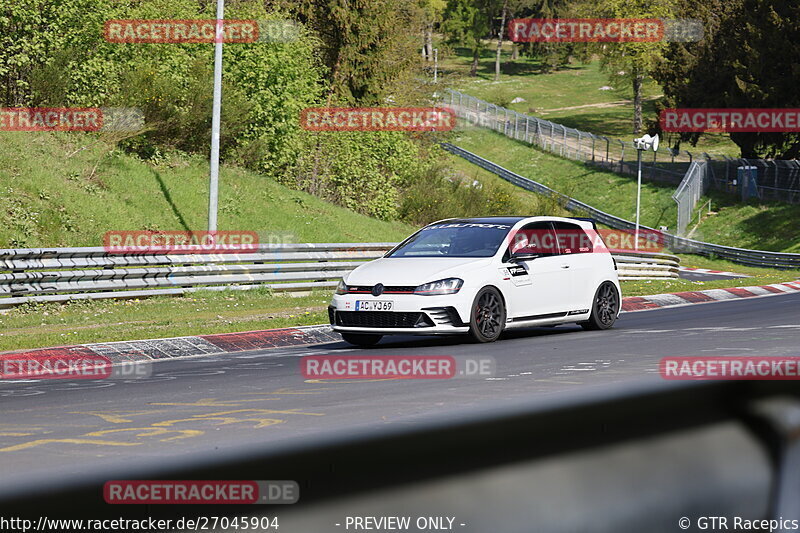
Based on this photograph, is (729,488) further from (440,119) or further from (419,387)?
(440,119)

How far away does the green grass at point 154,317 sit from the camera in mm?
14172

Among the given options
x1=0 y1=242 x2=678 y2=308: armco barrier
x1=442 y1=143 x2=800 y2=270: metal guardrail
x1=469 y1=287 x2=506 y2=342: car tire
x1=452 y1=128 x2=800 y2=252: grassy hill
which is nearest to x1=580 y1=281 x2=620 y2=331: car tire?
x1=469 y1=287 x2=506 y2=342: car tire

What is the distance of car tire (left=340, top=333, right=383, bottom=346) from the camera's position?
13.5 meters

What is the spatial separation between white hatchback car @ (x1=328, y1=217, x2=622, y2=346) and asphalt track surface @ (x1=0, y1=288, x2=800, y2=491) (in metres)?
0.32

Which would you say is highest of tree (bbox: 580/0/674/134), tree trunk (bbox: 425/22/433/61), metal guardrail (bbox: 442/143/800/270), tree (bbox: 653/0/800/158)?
tree trunk (bbox: 425/22/433/61)

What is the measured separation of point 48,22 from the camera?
94.9ft

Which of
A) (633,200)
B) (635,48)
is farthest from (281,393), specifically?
(635,48)

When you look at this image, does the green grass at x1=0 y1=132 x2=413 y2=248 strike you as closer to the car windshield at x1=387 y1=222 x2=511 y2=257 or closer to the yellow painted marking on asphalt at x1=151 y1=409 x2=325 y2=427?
the car windshield at x1=387 y1=222 x2=511 y2=257

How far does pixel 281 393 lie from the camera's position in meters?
9.41

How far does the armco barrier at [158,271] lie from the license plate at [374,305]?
7384 millimetres

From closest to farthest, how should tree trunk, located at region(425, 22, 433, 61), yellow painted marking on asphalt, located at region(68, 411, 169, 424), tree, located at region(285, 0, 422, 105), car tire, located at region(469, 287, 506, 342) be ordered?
yellow painted marking on asphalt, located at region(68, 411, 169, 424), car tire, located at region(469, 287, 506, 342), tree, located at region(285, 0, 422, 105), tree trunk, located at region(425, 22, 433, 61)

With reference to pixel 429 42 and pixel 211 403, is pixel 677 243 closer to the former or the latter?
pixel 211 403

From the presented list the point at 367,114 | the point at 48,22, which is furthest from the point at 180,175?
the point at 367,114

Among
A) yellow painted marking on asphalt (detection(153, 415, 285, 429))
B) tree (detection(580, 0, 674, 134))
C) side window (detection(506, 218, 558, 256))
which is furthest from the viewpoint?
tree (detection(580, 0, 674, 134))
